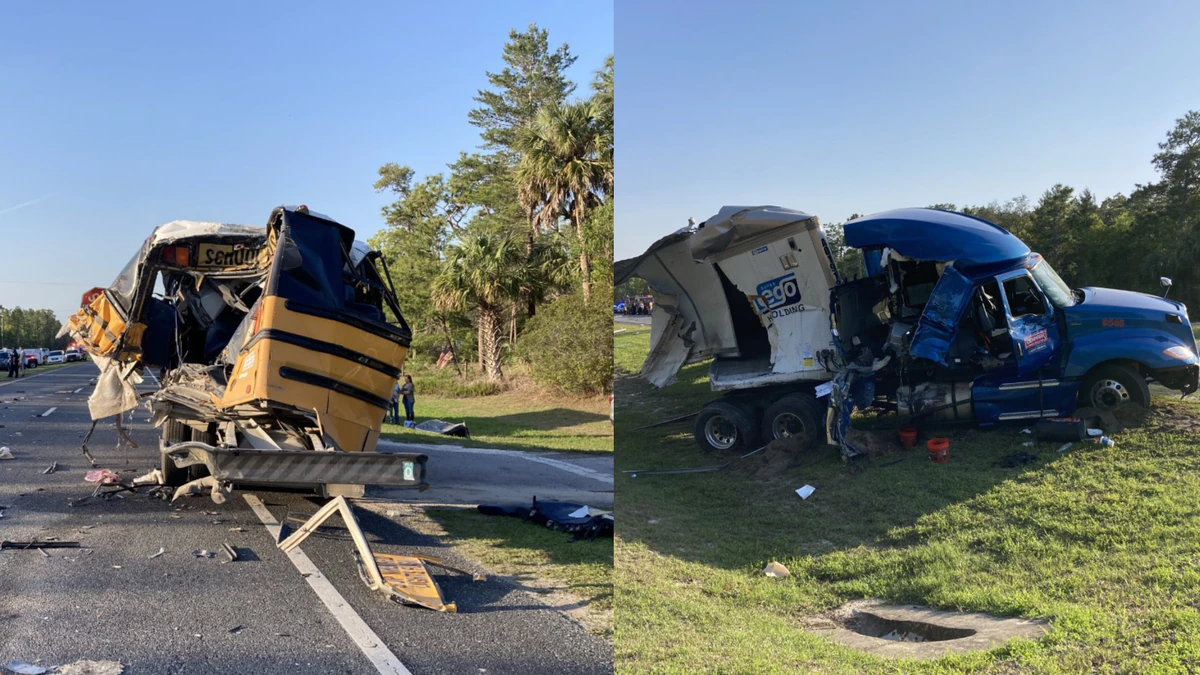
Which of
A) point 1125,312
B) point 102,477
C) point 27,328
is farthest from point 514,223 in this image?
point 27,328

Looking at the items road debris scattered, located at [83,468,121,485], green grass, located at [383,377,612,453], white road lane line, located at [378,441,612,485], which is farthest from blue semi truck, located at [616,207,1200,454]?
green grass, located at [383,377,612,453]

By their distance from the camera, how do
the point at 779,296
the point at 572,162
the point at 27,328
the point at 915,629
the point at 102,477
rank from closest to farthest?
the point at 915,629, the point at 779,296, the point at 102,477, the point at 572,162, the point at 27,328

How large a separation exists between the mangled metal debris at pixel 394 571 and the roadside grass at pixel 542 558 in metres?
0.42

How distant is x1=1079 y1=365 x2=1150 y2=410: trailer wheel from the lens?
511 centimetres

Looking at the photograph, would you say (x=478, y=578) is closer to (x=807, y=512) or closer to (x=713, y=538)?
(x=713, y=538)

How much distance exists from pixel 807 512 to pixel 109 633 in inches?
166

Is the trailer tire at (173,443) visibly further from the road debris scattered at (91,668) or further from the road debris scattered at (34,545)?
the road debris scattered at (91,668)

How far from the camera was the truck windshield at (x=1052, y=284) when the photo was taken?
17.7ft

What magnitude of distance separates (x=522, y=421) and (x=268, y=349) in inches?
529

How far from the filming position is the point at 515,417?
67.4 ft

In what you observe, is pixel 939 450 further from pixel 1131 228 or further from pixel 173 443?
pixel 173 443

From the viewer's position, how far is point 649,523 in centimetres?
604

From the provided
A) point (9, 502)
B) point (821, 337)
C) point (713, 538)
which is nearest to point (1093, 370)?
point (821, 337)

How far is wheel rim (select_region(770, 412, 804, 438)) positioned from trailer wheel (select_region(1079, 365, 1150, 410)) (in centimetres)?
196
